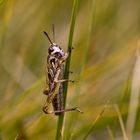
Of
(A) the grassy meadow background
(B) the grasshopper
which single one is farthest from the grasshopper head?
(A) the grassy meadow background

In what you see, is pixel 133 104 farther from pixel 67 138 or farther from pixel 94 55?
pixel 94 55

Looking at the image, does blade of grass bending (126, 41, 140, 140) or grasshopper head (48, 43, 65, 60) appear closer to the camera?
grasshopper head (48, 43, 65, 60)

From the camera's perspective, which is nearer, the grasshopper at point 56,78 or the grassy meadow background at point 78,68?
the grasshopper at point 56,78

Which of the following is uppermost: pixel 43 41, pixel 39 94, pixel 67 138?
pixel 43 41

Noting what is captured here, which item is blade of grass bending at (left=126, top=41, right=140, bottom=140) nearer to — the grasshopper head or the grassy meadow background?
the grassy meadow background

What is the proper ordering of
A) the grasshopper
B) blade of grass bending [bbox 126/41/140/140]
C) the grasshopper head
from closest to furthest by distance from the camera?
the grasshopper < the grasshopper head < blade of grass bending [bbox 126/41/140/140]

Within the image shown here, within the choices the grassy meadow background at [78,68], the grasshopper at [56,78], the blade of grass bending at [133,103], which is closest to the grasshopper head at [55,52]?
the grasshopper at [56,78]

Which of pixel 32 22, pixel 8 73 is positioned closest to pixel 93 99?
pixel 8 73

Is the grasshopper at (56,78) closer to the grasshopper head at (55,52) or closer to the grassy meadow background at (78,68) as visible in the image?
the grasshopper head at (55,52)
